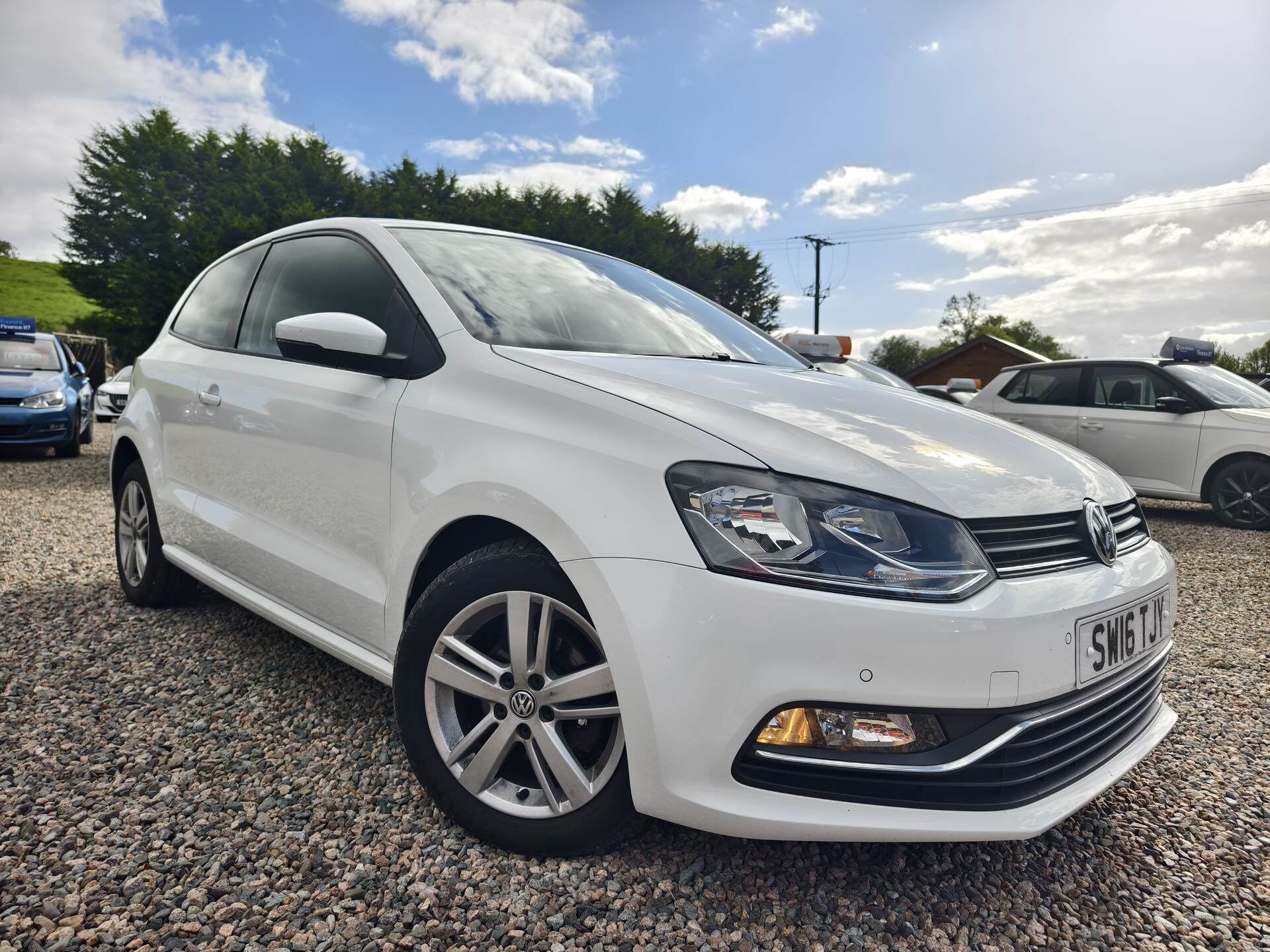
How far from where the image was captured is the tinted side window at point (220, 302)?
3256 mm

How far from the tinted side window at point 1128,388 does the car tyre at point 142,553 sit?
794cm

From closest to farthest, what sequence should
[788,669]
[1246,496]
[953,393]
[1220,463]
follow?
[788,669], [1246,496], [1220,463], [953,393]

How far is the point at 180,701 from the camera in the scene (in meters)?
2.82

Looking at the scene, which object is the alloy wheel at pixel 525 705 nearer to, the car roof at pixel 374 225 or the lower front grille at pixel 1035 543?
the lower front grille at pixel 1035 543

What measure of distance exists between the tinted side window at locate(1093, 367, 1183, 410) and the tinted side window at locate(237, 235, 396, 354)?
301 inches

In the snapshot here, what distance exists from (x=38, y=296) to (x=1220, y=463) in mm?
78174

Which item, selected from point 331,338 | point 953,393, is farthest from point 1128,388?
point 331,338

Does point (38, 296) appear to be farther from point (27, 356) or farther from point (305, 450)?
point (305, 450)

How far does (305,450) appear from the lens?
248 cm

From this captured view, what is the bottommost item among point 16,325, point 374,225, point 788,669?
point 788,669

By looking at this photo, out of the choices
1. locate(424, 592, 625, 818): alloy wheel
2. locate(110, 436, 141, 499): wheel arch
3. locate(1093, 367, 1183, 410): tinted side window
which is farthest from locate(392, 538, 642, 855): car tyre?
locate(1093, 367, 1183, 410): tinted side window

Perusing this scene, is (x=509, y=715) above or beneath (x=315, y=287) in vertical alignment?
beneath

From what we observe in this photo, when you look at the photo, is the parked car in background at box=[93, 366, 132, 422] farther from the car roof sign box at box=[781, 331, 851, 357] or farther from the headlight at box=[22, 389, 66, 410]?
the car roof sign box at box=[781, 331, 851, 357]

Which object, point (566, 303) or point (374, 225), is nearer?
point (566, 303)
